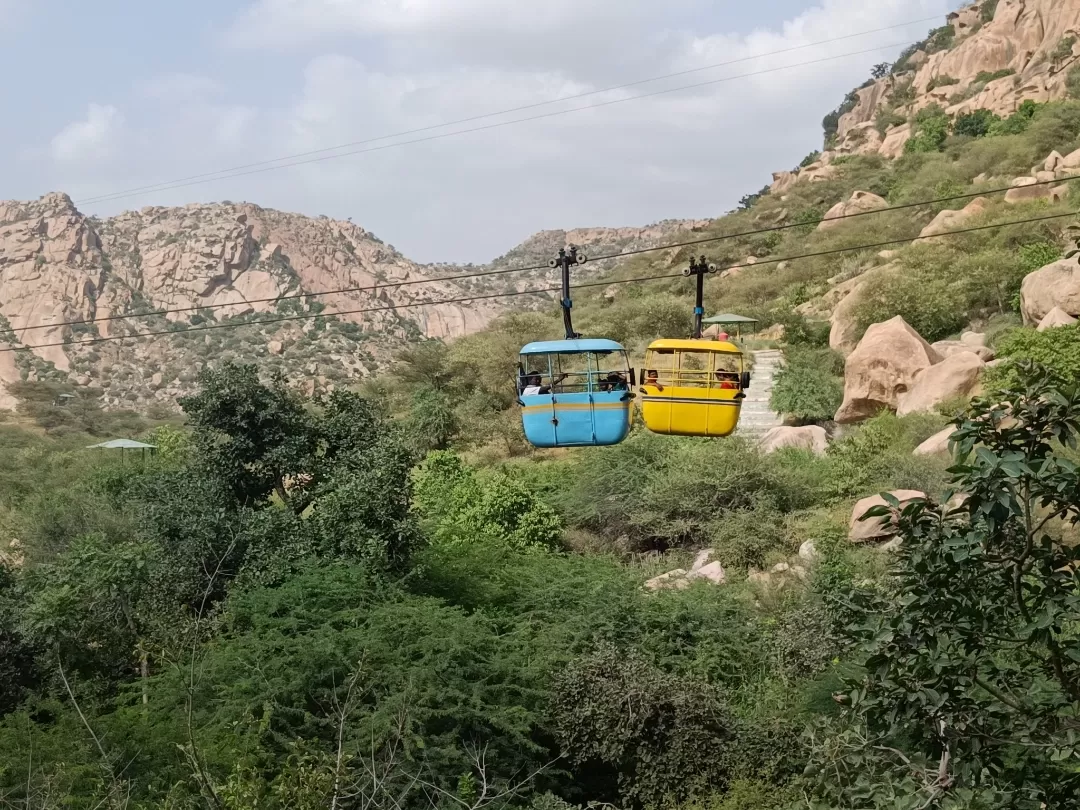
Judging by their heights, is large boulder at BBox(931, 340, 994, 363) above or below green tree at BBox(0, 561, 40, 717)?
above

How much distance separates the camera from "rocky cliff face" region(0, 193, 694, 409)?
234 feet

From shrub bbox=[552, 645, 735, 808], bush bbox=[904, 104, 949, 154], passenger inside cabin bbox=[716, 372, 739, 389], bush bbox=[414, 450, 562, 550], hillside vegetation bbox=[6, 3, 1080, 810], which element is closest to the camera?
hillside vegetation bbox=[6, 3, 1080, 810]

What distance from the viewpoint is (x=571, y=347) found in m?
10.4

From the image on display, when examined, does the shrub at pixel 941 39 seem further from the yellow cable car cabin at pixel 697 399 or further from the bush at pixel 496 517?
the yellow cable car cabin at pixel 697 399

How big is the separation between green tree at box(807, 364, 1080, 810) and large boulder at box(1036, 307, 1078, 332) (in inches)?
784

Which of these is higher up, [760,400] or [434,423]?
[760,400]

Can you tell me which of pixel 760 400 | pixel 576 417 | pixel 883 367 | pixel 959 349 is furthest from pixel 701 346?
pixel 760 400

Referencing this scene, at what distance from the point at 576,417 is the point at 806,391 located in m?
16.7

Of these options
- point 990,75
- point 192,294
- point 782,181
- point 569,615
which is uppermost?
point 990,75

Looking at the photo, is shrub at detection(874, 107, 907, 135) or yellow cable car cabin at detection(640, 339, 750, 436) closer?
yellow cable car cabin at detection(640, 339, 750, 436)

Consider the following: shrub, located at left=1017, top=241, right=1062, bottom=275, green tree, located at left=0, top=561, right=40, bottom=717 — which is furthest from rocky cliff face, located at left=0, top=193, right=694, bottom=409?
green tree, located at left=0, top=561, right=40, bottom=717

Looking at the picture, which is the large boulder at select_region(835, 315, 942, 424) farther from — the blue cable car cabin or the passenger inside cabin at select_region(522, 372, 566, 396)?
the passenger inside cabin at select_region(522, 372, 566, 396)

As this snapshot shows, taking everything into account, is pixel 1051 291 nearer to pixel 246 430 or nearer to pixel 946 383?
pixel 946 383

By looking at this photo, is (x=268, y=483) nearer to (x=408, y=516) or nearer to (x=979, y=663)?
(x=408, y=516)
